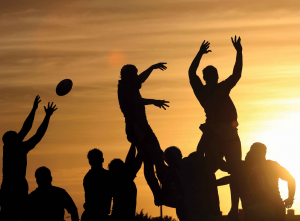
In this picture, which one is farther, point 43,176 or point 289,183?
point 289,183

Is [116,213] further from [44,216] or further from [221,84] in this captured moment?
[221,84]

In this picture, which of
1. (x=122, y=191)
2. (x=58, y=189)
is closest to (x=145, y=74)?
(x=122, y=191)

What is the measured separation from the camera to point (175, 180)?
1284cm

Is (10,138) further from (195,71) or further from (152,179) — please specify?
(195,71)

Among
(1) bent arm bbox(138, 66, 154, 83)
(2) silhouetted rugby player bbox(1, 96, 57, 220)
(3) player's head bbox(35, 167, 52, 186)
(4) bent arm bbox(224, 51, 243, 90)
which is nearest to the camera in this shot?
(3) player's head bbox(35, 167, 52, 186)

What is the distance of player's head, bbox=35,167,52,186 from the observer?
34.3 ft

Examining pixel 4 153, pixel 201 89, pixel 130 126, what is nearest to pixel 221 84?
pixel 201 89

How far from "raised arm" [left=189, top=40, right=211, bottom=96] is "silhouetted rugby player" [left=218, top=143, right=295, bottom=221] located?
285cm

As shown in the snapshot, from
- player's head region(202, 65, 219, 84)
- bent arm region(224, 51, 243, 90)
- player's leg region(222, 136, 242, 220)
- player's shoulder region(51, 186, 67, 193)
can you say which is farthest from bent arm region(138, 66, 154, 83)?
player's shoulder region(51, 186, 67, 193)

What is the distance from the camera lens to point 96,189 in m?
11.2

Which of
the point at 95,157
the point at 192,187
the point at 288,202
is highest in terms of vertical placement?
the point at 95,157

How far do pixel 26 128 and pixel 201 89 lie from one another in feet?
15.7

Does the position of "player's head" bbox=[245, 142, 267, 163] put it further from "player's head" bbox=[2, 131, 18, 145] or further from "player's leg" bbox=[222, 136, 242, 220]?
"player's head" bbox=[2, 131, 18, 145]

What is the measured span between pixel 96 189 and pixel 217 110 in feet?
15.5
